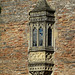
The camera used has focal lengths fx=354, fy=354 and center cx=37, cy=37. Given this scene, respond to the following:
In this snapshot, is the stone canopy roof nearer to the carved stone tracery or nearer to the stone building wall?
the carved stone tracery

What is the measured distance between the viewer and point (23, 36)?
16969 millimetres

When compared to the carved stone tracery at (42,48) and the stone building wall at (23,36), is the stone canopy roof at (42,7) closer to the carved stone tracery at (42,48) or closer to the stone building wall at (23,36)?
the carved stone tracery at (42,48)

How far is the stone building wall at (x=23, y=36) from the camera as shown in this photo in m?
16.2

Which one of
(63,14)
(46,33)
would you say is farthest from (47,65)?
(63,14)

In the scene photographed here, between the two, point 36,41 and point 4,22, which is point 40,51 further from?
point 4,22

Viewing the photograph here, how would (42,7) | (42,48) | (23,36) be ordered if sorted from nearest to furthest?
(42,48) → (42,7) → (23,36)

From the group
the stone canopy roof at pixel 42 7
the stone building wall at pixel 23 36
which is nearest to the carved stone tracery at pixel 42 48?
the stone canopy roof at pixel 42 7

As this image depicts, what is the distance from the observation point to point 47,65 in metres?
16.2

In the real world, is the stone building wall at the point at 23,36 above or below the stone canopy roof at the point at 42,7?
below

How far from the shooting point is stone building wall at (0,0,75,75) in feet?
53.2

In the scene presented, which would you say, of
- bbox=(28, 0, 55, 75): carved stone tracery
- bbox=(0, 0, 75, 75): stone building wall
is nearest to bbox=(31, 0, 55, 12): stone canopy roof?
bbox=(28, 0, 55, 75): carved stone tracery

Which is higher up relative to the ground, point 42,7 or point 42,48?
point 42,7

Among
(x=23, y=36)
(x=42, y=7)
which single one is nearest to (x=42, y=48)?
(x=23, y=36)

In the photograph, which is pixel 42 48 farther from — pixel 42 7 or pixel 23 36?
pixel 42 7
